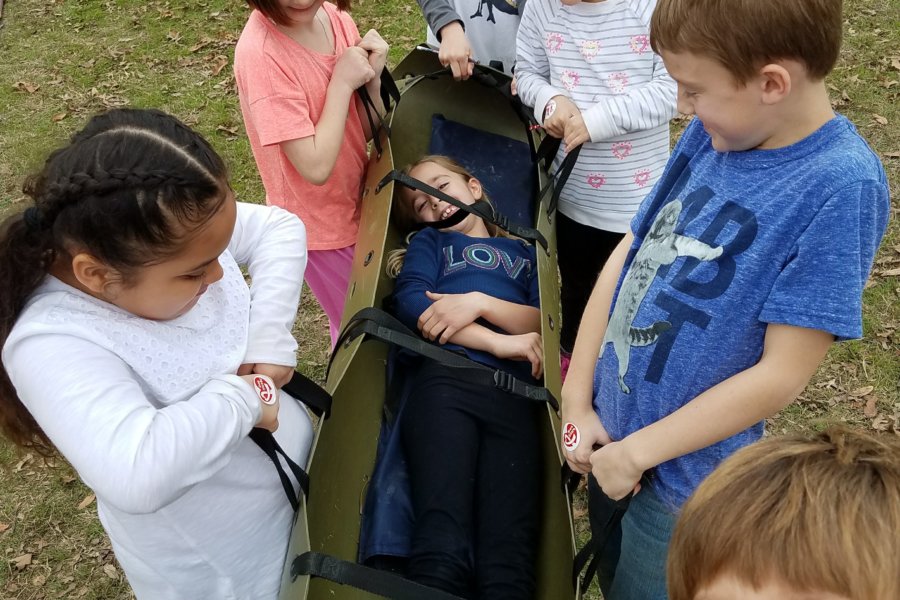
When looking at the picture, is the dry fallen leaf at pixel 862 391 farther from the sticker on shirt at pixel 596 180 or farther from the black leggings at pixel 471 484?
the black leggings at pixel 471 484

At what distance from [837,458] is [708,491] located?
0.58ft

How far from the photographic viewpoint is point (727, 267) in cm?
139

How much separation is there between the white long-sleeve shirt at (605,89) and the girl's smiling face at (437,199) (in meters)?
0.43

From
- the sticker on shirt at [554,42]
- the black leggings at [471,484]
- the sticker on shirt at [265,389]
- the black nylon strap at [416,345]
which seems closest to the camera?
the sticker on shirt at [265,389]

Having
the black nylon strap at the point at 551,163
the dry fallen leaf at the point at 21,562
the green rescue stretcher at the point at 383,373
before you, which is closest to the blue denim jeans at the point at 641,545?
the green rescue stretcher at the point at 383,373

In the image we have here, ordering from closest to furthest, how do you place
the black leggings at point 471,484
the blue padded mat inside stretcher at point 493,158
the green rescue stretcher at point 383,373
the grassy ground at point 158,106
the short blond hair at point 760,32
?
the short blond hair at point 760,32 → the green rescue stretcher at point 383,373 → the black leggings at point 471,484 → the grassy ground at point 158,106 → the blue padded mat inside stretcher at point 493,158

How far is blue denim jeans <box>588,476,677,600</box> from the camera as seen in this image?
1.67 m

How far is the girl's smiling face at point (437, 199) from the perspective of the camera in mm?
2928

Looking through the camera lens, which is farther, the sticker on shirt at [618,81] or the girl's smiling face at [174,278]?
the sticker on shirt at [618,81]

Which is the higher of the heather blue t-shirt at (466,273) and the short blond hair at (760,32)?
the short blond hair at (760,32)

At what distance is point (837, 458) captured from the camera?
3.10ft

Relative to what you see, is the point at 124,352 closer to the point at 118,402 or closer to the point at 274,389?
the point at 118,402

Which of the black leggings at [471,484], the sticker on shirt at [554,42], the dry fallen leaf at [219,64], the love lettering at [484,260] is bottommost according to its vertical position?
the dry fallen leaf at [219,64]

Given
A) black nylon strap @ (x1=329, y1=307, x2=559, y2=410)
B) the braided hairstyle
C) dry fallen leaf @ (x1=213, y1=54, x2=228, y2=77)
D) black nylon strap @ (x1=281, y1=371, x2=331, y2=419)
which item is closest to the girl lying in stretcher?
black nylon strap @ (x1=329, y1=307, x2=559, y2=410)
